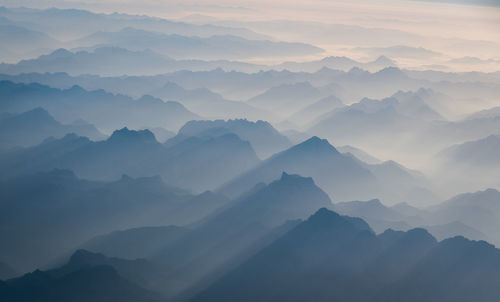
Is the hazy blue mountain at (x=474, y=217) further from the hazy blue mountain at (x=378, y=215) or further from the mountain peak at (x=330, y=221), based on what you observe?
the mountain peak at (x=330, y=221)

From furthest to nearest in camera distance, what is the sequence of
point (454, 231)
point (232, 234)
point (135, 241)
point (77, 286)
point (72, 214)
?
point (72, 214) < point (454, 231) < point (232, 234) < point (135, 241) < point (77, 286)

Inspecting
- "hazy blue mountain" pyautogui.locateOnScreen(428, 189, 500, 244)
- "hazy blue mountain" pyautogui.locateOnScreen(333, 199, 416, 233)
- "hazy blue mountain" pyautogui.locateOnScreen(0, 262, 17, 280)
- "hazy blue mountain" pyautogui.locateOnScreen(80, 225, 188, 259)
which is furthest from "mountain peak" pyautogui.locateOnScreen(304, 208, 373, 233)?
"hazy blue mountain" pyautogui.locateOnScreen(0, 262, 17, 280)

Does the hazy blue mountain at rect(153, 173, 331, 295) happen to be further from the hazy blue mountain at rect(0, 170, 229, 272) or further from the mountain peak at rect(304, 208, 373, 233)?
the hazy blue mountain at rect(0, 170, 229, 272)

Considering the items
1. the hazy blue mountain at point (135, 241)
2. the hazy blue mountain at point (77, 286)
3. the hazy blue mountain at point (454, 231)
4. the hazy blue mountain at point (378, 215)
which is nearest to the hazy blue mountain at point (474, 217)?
the hazy blue mountain at point (454, 231)

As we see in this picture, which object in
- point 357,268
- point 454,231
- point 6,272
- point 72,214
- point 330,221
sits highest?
point 72,214

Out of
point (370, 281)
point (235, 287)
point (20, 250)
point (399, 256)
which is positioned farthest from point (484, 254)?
point (20, 250)

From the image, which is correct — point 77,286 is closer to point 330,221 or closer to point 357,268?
point 357,268

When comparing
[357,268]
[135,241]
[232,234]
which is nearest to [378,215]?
[357,268]
